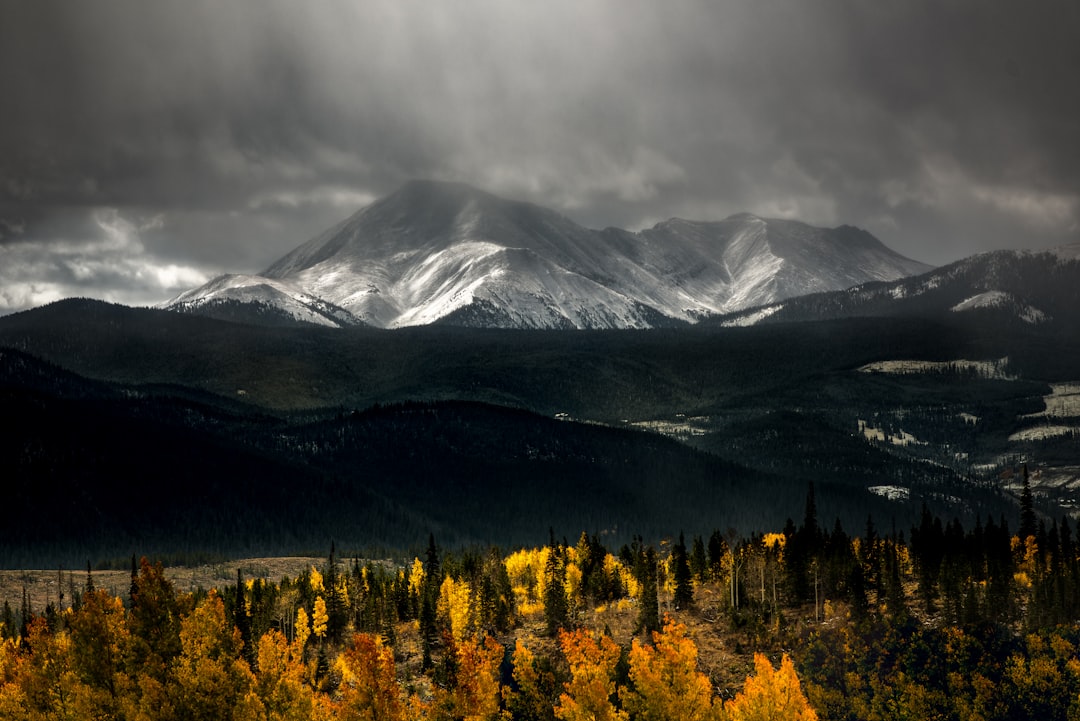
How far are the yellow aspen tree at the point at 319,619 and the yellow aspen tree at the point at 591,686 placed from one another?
64.7m

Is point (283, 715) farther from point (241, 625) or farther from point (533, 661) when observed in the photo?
point (241, 625)

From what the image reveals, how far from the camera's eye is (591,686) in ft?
289

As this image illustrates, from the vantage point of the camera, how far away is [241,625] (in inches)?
5468

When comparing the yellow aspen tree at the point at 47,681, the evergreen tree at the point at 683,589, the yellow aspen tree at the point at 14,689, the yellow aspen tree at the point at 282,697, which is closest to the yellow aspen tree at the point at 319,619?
the evergreen tree at the point at 683,589

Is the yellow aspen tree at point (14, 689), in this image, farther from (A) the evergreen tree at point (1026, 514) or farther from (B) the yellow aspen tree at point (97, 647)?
(A) the evergreen tree at point (1026, 514)

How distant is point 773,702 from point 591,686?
607 inches

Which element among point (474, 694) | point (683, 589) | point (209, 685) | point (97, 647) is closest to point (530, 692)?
point (474, 694)

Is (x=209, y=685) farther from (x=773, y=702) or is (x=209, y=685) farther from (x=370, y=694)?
(x=773, y=702)

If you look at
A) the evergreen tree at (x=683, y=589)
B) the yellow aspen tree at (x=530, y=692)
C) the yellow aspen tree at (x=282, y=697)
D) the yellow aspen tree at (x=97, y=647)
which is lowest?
the yellow aspen tree at (x=530, y=692)

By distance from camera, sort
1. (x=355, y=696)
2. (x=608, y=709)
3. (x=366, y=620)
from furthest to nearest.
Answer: (x=366, y=620), (x=608, y=709), (x=355, y=696)

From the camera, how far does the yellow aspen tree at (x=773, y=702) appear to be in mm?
89250

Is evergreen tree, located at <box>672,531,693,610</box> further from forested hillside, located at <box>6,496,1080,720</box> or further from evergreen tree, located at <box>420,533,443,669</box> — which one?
evergreen tree, located at <box>420,533,443,669</box>

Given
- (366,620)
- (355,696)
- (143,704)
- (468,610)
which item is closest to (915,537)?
(468,610)

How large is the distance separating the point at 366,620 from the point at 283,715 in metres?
102
